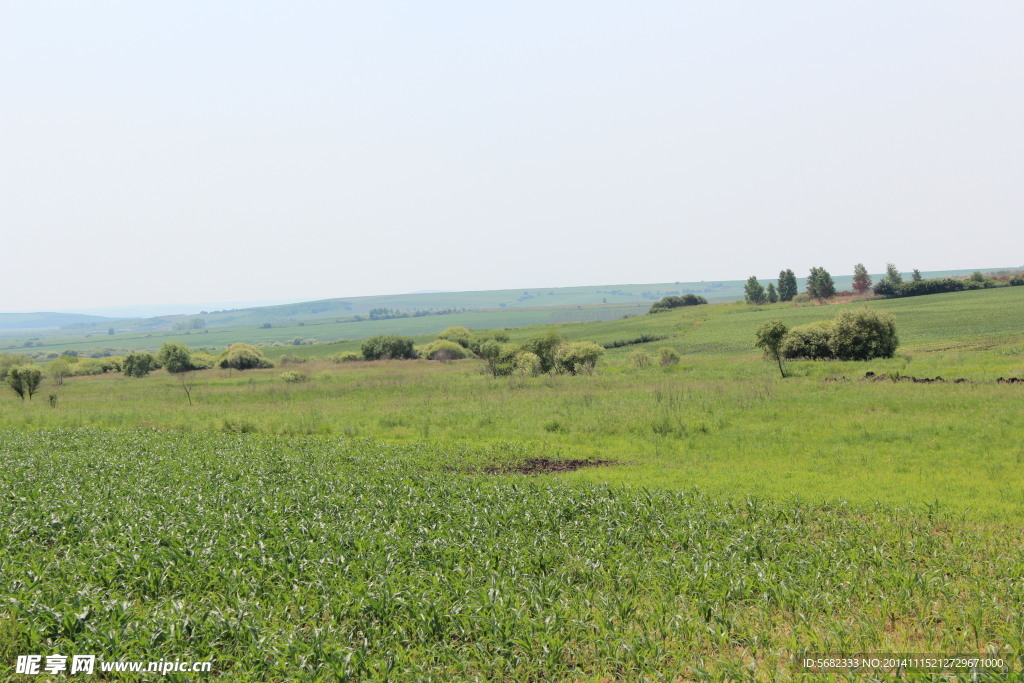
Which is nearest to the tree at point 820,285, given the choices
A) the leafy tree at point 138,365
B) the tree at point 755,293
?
the tree at point 755,293

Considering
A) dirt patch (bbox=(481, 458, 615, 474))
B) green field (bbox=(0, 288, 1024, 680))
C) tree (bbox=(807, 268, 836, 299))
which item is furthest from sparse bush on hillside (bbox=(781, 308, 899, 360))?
tree (bbox=(807, 268, 836, 299))

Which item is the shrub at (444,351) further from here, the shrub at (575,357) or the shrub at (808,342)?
the shrub at (808,342)

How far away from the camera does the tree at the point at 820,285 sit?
514 feet

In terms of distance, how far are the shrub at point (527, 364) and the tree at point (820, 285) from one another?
12463 cm

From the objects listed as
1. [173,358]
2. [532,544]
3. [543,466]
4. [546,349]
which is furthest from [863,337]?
[173,358]

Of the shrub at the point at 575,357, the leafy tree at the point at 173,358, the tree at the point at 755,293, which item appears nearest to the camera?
the shrub at the point at 575,357

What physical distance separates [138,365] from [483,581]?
9926 centimetres

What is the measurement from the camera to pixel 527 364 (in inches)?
2253

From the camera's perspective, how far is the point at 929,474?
Result: 1894cm

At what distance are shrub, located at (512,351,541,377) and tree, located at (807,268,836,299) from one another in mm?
124633

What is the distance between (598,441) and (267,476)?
13.6 meters

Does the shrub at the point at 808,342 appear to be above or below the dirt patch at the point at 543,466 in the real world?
above

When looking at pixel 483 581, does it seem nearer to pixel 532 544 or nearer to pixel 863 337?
pixel 532 544

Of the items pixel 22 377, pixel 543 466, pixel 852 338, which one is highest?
pixel 22 377
